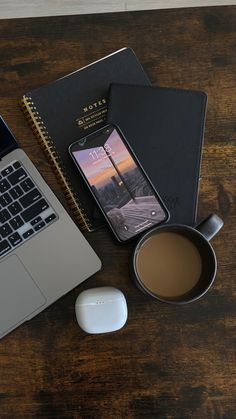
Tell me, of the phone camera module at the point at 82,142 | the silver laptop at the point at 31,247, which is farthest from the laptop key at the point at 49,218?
the phone camera module at the point at 82,142

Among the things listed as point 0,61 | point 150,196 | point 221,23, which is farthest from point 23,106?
point 221,23

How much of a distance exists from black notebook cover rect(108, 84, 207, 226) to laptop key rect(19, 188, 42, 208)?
0.49ft

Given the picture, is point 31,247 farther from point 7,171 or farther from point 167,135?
point 167,135

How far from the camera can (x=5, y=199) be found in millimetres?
645

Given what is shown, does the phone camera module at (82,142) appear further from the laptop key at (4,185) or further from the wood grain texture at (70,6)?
the wood grain texture at (70,6)

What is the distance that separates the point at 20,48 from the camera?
71cm

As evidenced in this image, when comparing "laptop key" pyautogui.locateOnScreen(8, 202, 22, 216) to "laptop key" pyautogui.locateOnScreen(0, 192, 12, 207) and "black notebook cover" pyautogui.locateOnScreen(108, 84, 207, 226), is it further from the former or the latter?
"black notebook cover" pyautogui.locateOnScreen(108, 84, 207, 226)

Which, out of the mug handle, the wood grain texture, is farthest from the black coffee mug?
the wood grain texture

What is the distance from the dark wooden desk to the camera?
640mm

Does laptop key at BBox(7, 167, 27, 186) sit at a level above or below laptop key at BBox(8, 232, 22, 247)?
above

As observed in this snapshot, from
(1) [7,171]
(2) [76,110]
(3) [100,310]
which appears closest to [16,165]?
(1) [7,171]

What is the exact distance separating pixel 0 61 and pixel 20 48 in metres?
0.04

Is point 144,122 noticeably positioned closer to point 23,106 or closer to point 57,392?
point 23,106

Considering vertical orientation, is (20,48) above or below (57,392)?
above
